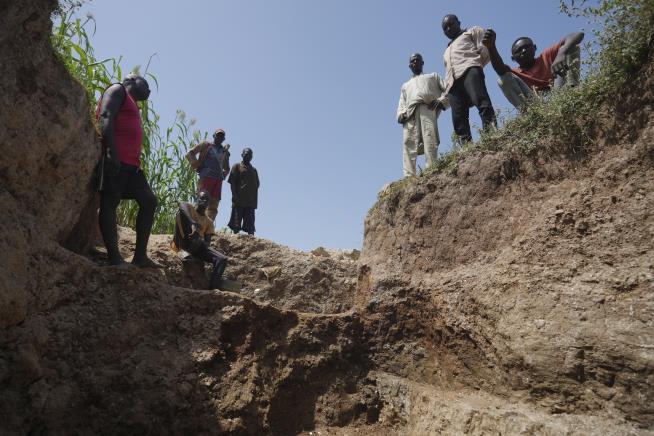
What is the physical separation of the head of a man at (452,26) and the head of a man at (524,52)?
2.15ft

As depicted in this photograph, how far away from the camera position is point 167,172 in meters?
8.16

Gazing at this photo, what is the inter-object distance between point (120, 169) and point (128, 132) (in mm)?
→ 333

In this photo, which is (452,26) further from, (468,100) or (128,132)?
(128,132)

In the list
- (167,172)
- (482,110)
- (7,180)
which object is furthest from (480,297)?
(167,172)

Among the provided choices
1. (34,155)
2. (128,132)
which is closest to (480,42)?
(128,132)

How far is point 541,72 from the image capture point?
5055 millimetres

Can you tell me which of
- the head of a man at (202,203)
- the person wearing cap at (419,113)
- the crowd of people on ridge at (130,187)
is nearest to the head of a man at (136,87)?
the crowd of people on ridge at (130,187)

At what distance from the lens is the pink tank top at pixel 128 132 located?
417 cm

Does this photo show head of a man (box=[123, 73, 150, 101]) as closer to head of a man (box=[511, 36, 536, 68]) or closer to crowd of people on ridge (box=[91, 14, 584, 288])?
crowd of people on ridge (box=[91, 14, 584, 288])

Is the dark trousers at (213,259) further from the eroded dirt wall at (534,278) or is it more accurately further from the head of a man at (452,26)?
the head of a man at (452,26)

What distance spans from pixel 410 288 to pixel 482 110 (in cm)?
194

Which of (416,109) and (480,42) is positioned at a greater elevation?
(480,42)

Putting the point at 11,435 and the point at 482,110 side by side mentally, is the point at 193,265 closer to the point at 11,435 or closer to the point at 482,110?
the point at 11,435

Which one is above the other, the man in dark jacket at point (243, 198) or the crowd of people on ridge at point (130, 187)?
the man in dark jacket at point (243, 198)
